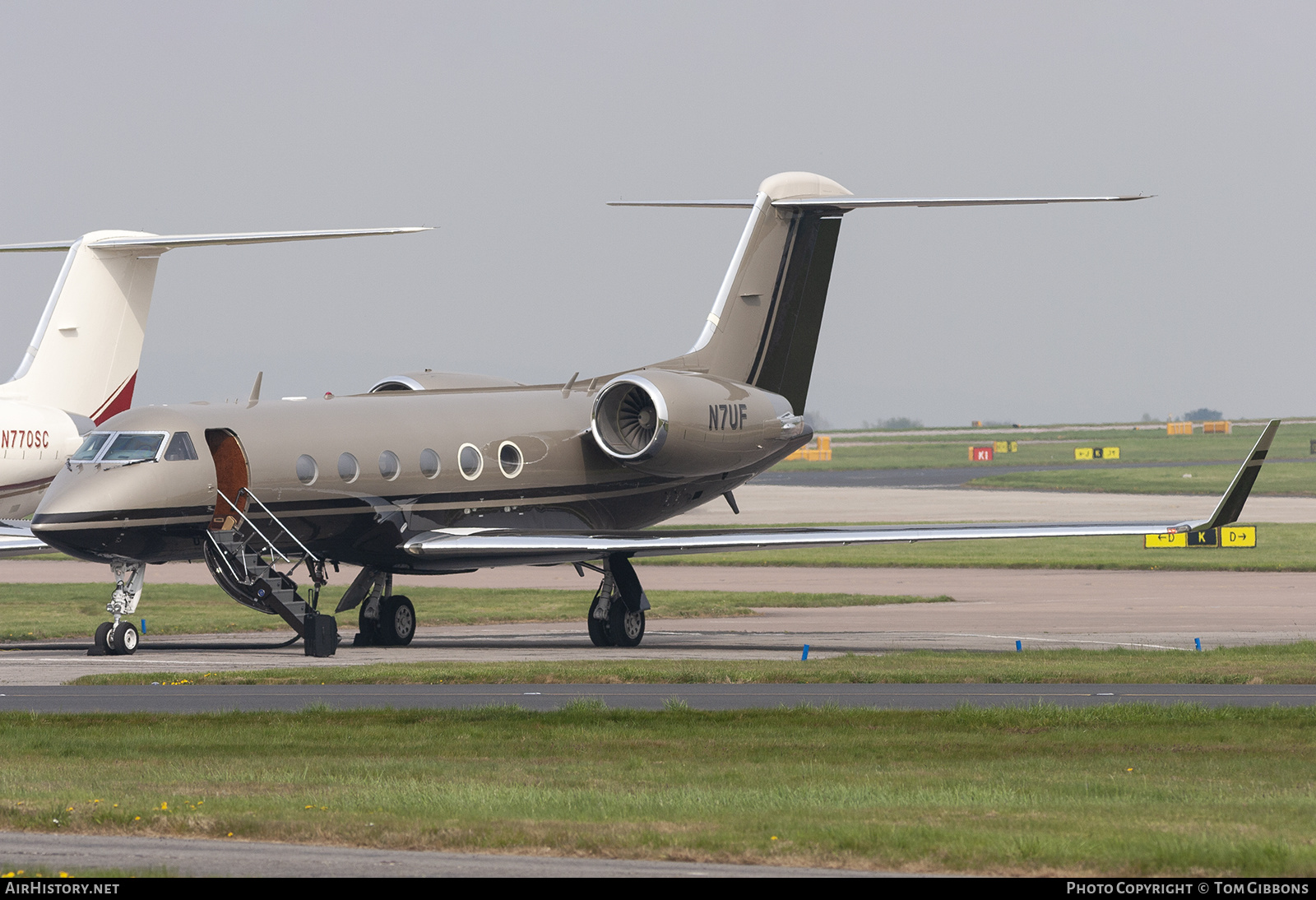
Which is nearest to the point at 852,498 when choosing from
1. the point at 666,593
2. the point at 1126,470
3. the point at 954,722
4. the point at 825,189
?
the point at 1126,470

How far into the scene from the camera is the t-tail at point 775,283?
39.7 meters

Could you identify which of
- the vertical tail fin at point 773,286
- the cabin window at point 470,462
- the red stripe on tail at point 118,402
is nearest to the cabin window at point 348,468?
the cabin window at point 470,462

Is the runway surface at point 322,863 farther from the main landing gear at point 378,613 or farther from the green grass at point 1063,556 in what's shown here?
the green grass at point 1063,556

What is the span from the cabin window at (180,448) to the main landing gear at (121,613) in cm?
186

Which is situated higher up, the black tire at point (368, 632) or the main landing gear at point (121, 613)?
the main landing gear at point (121, 613)

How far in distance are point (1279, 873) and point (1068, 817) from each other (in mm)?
2364

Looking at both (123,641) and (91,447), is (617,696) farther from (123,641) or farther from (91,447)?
(91,447)

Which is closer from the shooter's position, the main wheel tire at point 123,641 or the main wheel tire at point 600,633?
the main wheel tire at point 123,641

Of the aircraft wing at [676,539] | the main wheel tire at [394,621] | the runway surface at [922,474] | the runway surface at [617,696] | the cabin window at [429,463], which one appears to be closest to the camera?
the runway surface at [617,696]

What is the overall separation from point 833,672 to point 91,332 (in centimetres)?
2158

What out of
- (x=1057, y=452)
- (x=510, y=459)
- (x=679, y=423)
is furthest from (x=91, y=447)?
(x=1057, y=452)

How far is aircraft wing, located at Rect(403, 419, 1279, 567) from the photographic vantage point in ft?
104
